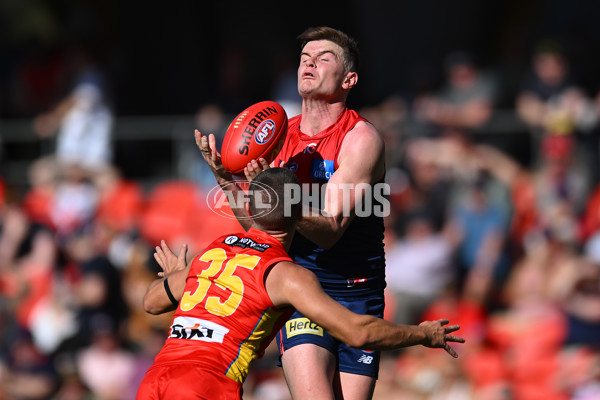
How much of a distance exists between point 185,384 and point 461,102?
7.94 metres

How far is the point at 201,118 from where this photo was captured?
12.4 m

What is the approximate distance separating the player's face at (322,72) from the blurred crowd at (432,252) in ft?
15.8

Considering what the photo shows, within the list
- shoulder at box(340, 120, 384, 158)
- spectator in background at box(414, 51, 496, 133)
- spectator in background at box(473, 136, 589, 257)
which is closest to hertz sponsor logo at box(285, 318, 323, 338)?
shoulder at box(340, 120, 384, 158)

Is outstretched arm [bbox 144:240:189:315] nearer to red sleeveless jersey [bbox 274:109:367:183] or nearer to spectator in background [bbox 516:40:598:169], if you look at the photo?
red sleeveless jersey [bbox 274:109:367:183]

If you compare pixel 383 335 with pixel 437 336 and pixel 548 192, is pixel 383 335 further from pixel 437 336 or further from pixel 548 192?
pixel 548 192

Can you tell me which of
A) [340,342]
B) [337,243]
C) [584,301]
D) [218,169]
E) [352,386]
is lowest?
[584,301]

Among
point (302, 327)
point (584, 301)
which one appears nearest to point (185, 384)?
point (302, 327)

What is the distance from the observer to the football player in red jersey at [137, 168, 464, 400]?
4594 mm

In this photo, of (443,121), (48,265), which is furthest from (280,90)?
(48,265)

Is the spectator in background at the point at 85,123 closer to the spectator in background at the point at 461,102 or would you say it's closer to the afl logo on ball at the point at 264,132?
the spectator in background at the point at 461,102

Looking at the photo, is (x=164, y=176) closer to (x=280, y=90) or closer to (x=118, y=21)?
(x=280, y=90)

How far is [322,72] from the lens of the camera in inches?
221

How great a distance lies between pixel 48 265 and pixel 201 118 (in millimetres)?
2823

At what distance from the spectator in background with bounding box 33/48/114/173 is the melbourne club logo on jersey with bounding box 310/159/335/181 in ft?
26.2
